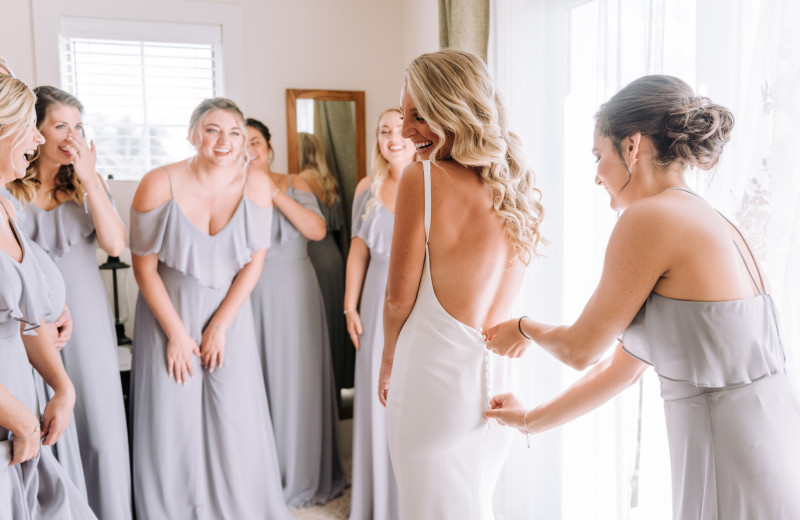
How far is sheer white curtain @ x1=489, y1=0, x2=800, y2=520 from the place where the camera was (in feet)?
4.29

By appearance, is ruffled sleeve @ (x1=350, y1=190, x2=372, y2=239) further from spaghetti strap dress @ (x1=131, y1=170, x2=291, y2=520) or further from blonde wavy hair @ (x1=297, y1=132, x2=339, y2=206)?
blonde wavy hair @ (x1=297, y1=132, x2=339, y2=206)

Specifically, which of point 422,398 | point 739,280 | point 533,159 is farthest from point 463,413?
point 533,159

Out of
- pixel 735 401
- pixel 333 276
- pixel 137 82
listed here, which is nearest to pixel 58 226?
pixel 137 82

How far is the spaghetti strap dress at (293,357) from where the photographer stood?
119 inches

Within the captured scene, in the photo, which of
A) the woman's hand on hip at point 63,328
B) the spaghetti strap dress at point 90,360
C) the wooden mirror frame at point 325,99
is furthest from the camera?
the wooden mirror frame at point 325,99

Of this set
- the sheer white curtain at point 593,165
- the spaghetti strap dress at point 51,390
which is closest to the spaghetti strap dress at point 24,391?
the spaghetti strap dress at point 51,390

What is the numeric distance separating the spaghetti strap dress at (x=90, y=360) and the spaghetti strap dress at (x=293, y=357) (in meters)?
0.72

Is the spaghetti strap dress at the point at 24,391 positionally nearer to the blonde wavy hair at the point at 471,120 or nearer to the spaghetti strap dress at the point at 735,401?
the blonde wavy hair at the point at 471,120

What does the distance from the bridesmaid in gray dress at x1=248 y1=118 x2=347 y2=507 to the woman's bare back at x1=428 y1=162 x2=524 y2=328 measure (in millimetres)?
1600

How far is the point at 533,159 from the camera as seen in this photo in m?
2.37

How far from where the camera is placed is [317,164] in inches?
140

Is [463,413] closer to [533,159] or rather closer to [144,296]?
[533,159]

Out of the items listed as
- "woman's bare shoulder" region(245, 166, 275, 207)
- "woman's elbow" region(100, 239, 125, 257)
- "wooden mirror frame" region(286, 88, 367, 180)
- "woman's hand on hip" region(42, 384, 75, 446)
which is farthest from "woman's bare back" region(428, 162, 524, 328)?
"wooden mirror frame" region(286, 88, 367, 180)

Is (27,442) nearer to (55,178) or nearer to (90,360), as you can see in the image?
(90,360)
